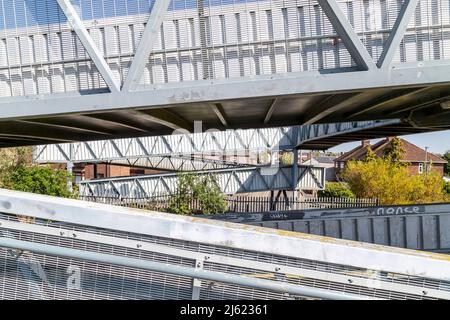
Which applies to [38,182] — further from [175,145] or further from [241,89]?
[241,89]

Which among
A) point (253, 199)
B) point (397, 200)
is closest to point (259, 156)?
point (253, 199)

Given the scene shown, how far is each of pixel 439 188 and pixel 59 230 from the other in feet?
91.1

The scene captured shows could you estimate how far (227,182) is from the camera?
26.2 meters

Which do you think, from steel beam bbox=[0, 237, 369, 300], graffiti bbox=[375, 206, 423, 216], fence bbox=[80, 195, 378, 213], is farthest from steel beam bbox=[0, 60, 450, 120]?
fence bbox=[80, 195, 378, 213]

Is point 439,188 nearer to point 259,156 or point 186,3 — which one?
point 259,156

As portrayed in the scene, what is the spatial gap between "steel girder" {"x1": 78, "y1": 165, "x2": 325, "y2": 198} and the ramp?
815 inches

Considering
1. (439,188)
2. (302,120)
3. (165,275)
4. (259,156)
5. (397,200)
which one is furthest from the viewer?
(259,156)

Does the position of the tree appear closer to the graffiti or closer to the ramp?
the graffiti

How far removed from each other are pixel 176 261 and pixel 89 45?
432 cm

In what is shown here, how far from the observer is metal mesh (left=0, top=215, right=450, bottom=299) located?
324cm

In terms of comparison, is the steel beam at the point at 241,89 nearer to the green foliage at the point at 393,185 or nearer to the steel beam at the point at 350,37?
the steel beam at the point at 350,37

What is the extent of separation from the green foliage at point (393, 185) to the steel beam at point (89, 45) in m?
22.1

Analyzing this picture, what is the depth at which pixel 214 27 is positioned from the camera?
6672 millimetres

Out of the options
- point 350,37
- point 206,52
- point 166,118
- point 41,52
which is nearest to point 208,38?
point 206,52
